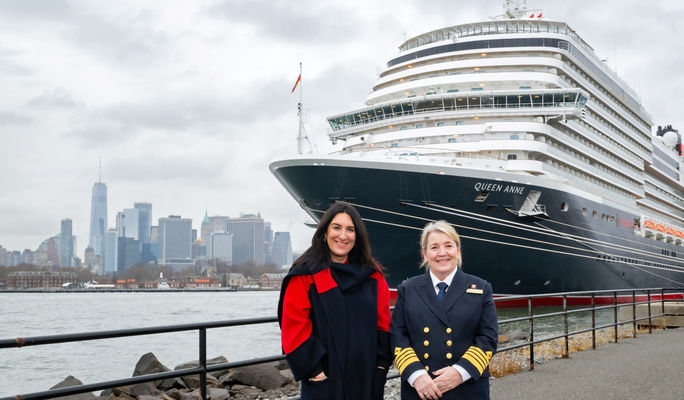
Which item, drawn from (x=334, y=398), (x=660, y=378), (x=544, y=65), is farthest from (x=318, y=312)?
(x=544, y=65)

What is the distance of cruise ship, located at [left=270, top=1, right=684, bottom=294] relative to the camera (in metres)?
21.2

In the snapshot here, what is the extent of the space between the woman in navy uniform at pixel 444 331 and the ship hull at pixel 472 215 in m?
16.7

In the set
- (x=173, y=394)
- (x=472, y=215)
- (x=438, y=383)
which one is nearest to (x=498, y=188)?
(x=472, y=215)

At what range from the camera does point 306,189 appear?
72.1 feet

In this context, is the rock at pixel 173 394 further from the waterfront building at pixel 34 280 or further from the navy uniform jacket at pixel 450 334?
the waterfront building at pixel 34 280

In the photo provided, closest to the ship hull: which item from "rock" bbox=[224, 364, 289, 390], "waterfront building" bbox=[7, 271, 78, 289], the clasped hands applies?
"rock" bbox=[224, 364, 289, 390]

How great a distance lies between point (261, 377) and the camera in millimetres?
11109

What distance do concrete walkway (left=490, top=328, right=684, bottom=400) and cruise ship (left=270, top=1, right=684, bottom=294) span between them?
11.2 m

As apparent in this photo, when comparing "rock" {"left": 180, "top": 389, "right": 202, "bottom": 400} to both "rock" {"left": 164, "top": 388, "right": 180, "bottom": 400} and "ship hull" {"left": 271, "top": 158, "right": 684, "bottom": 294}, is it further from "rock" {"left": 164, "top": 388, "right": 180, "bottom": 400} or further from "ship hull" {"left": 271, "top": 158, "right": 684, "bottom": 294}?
"ship hull" {"left": 271, "top": 158, "right": 684, "bottom": 294}

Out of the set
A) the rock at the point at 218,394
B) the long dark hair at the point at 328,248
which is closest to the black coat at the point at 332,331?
the long dark hair at the point at 328,248

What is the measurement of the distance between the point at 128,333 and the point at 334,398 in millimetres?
1695

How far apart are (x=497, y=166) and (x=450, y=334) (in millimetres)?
20008

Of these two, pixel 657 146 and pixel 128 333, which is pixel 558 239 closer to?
pixel 128 333

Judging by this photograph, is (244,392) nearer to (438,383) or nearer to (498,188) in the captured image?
(438,383)
